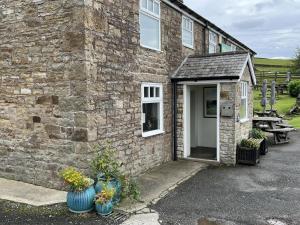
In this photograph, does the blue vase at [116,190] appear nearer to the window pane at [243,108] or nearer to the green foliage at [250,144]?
the green foliage at [250,144]

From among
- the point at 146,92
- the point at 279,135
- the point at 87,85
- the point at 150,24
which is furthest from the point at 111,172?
the point at 279,135

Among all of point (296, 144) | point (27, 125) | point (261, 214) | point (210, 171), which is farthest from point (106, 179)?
point (296, 144)

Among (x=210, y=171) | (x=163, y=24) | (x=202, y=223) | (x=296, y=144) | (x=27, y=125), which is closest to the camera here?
(x=202, y=223)

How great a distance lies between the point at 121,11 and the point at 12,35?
2.63 metres

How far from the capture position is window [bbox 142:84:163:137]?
923 centimetres

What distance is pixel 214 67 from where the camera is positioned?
10477mm

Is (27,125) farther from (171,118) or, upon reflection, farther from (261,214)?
(261,214)

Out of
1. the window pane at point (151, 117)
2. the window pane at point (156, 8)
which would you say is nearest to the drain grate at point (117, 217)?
the window pane at point (151, 117)

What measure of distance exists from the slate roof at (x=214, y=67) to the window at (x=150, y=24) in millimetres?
1443

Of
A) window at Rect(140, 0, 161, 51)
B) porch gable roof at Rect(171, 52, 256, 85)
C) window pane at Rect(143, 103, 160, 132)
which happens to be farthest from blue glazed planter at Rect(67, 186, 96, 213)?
porch gable roof at Rect(171, 52, 256, 85)

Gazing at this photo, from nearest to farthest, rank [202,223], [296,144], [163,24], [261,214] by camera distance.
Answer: [202,223] < [261,214] < [163,24] < [296,144]

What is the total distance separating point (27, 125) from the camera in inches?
302

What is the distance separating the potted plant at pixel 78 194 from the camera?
5.91 metres

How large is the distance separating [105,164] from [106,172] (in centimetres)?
16
